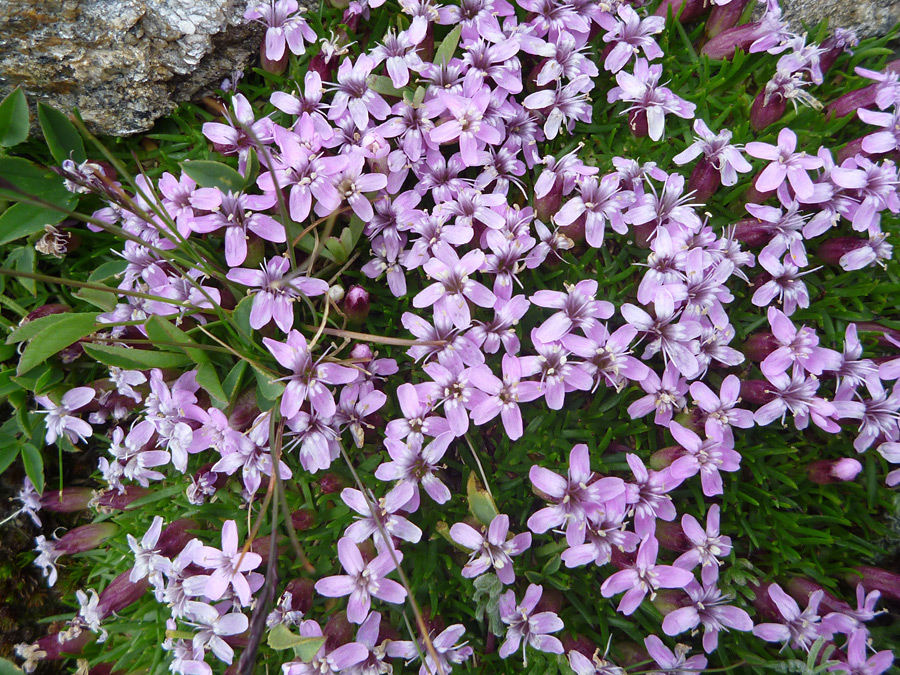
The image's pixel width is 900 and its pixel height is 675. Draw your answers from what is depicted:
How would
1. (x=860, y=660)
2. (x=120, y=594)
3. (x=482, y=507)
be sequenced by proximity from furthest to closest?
(x=120, y=594) → (x=860, y=660) → (x=482, y=507)

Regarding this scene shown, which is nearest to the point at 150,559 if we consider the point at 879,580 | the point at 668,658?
the point at 668,658

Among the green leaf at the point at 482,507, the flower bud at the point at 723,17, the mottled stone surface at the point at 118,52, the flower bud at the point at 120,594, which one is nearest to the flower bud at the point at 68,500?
the flower bud at the point at 120,594

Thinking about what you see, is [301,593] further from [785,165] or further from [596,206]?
[785,165]

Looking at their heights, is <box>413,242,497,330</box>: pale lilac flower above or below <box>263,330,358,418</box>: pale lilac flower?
above

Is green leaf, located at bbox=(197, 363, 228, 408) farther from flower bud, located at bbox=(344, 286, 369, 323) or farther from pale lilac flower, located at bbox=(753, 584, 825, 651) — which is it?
pale lilac flower, located at bbox=(753, 584, 825, 651)

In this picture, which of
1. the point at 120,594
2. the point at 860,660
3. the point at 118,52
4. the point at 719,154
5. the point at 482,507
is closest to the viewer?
the point at 482,507

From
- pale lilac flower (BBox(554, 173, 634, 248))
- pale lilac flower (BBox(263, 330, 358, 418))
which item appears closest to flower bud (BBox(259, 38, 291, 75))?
pale lilac flower (BBox(263, 330, 358, 418))

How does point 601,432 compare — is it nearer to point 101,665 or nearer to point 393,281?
point 393,281
